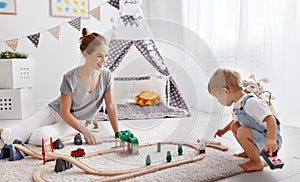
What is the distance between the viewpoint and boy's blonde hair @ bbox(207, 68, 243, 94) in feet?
3.68

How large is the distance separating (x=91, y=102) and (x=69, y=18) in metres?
1.73

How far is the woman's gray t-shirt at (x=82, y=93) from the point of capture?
1.45m

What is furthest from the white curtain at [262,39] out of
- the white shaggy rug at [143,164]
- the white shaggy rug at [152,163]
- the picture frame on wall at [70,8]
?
the picture frame on wall at [70,8]

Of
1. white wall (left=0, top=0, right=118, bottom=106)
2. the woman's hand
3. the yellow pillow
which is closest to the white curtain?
the yellow pillow

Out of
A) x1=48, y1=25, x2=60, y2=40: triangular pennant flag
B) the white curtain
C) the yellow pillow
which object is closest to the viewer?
the white curtain

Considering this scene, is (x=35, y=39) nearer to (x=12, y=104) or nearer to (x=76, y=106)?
(x=12, y=104)

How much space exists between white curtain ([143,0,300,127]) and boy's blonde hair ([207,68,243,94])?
77 cm

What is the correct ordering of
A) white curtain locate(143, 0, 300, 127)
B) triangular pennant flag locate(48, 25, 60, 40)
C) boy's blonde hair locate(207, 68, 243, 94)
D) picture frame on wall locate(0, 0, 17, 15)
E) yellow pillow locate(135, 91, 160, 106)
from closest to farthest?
boy's blonde hair locate(207, 68, 243, 94) → white curtain locate(143, 0, 300, 127) → yellow pillow locate(135, 91, 160, 106) → picture frame on wall locate(0, 0, 17, 15) → triangular pennant flag locate(48, 25, 60, 40)

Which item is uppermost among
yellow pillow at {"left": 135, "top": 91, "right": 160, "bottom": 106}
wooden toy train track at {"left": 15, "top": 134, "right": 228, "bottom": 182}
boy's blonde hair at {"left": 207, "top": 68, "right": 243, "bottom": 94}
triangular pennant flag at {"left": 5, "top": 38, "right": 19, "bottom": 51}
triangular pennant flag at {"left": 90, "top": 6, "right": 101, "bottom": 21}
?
triangular pennant flag at {"left": 90, "top": 6, "right": 101, "bottom": 21}

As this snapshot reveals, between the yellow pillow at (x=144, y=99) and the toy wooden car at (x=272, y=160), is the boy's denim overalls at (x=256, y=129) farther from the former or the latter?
the yellow pillow at (x=144, y=99)

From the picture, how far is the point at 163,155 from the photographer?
4.17 feet

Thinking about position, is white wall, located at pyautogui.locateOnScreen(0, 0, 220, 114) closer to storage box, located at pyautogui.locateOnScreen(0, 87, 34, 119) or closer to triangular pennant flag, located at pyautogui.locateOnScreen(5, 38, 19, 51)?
triangular pennant flag, located at pyautogui.locateOnScreen(5, 38, 19, 51)

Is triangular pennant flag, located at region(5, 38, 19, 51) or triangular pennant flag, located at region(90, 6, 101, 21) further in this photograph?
triangular pennant flag, located at region(90, 6, 101, 21)

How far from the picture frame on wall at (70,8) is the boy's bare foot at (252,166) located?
2.39 meters
